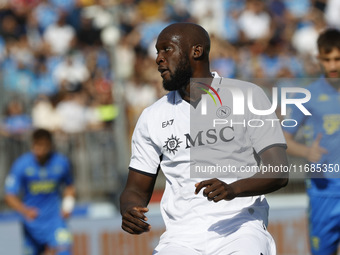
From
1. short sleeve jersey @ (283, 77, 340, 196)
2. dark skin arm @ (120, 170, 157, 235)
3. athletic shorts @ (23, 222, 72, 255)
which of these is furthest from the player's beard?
athletic shorts @ (23, 222, 72, 255)

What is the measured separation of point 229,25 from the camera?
15164 millimetres

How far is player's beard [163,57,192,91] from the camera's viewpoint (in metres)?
4.20

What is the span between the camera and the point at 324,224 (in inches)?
258

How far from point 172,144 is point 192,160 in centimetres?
17

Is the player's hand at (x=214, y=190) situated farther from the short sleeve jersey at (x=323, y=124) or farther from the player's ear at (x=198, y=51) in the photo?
the short sleeve jersey at (x=323, y=124)

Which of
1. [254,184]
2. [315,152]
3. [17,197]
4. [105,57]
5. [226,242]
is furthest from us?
[105,57]

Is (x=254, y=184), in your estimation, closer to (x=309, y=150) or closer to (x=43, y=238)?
(x=309, y=150)

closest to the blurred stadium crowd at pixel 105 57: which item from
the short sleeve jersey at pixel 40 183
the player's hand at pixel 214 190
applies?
the short sleeve jersey at pixel 40 183

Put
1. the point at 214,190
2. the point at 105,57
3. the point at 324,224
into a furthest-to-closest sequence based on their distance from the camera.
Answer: the point at 105,57 → the point at 324,224 → the point at 214,190

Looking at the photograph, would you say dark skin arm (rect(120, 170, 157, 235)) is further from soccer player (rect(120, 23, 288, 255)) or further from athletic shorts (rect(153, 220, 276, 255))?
athletic shorts (rect(153, 220, 276, 255))

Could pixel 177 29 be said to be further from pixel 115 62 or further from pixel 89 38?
pixel 89 38

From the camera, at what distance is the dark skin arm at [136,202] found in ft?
12.6

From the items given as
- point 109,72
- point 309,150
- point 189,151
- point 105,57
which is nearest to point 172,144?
point 189,151

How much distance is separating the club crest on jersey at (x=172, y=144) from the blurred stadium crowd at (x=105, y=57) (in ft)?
23.8
